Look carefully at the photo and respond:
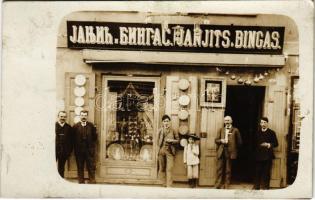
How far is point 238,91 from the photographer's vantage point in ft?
11.6

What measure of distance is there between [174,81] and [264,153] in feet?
2.93

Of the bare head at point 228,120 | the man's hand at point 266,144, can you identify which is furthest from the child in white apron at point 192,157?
the man's hand at point 266,144

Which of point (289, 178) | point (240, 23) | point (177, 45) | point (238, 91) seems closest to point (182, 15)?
point (177, 45)

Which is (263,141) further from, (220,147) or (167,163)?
(167,163)

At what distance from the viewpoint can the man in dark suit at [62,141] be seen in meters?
3.53

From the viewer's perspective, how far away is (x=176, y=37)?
11.4 ft

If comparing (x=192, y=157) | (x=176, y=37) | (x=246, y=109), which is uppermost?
(x=176, y=37)

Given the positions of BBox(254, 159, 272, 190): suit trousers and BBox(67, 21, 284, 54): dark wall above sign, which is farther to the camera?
BBox(254, 159, 272, 190): suit trousers

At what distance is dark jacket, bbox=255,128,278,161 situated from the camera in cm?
354

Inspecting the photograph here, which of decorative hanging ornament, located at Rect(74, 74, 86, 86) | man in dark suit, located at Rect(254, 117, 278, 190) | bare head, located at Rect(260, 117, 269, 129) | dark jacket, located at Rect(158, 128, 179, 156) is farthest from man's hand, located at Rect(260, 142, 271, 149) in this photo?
decorative hanging ornament, located at Rect(74, 74, 86, 86)

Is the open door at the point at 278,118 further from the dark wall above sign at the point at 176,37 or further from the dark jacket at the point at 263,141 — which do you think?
the dark wall above sign at the point at 176,37

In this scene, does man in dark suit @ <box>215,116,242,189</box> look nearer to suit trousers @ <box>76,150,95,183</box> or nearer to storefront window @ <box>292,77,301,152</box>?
storefront window @ <box>292,77,301,152</box>

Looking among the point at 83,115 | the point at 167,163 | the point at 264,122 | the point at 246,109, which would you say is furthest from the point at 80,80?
the point at 264,122

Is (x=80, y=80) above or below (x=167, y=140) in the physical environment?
above
